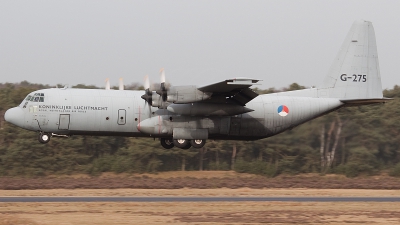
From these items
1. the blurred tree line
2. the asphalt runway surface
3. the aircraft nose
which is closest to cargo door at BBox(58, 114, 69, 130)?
the aircraft nose

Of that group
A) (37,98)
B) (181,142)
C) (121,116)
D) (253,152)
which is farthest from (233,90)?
(253,152)

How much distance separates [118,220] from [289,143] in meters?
12.7

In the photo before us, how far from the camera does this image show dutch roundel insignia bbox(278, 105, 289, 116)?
25812 millimetres

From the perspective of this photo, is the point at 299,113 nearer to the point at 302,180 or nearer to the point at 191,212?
the point at 302,180

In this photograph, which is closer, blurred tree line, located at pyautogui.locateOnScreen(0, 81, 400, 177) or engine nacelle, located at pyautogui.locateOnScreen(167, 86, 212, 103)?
engine nacelle, located at pyautogui.locateOnScreen(167, 86, 212, 103)

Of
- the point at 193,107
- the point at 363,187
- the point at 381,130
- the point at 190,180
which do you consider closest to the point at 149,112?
the point at 193,107

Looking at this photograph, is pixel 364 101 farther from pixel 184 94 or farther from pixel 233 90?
pixel 184 94

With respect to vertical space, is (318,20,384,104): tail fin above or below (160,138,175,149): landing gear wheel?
above

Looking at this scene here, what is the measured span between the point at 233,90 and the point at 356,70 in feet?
23.0

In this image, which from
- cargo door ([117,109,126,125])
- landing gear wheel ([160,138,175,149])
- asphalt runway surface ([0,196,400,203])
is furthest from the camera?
landing gear wheel ([160,138,175,149])

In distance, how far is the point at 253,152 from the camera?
34.1 m

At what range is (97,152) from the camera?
35.1 meters

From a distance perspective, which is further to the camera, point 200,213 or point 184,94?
point 184,94

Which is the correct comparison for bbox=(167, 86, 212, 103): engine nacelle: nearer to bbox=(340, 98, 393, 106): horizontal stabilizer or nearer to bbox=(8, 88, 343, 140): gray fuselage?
bbox=(8, 88, 343, 140): gray fuselage
